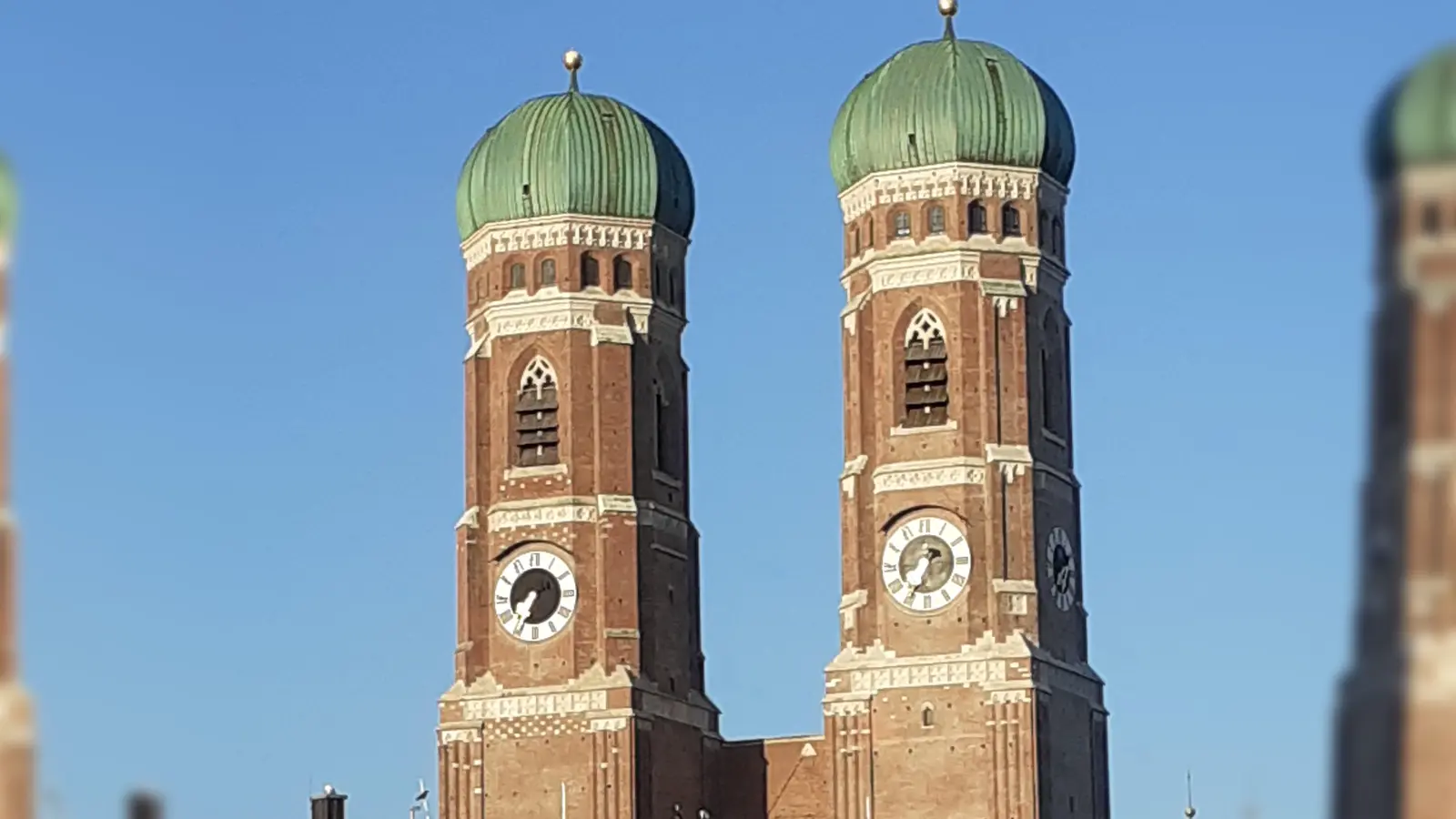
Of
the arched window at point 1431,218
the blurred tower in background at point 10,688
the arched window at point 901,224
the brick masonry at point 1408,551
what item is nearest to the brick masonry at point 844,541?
the arched window at point 901,224

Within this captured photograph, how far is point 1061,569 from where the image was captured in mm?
84938

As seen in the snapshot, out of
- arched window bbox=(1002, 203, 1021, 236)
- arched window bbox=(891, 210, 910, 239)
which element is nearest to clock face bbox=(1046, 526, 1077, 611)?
arched window bbox=(1002, 203, 1021, 236)

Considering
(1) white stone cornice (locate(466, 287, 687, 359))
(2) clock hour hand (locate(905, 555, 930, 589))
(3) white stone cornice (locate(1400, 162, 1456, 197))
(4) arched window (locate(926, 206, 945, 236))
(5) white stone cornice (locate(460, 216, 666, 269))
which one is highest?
(5) white stone cornice (locate(460, 216, 666, 269))

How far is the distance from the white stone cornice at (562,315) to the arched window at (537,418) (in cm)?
89

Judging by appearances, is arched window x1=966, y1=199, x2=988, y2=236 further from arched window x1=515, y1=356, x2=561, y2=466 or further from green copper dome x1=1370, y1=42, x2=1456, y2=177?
green copper dome x1=1370, y1=42, x2=1456, y2=177

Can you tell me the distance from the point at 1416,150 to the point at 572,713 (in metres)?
58.9

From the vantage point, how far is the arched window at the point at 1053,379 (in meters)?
85.2

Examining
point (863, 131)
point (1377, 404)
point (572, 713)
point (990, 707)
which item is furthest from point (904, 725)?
point (1377, 404)

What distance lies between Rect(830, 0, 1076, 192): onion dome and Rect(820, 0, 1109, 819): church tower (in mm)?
41

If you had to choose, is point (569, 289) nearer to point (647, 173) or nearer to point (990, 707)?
point (647, 173)

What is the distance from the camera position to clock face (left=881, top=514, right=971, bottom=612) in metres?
82.9

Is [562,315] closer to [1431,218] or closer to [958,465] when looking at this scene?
[958,465]

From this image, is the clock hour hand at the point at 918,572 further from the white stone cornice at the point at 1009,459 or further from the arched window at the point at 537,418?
the arched window at the point at 537,418

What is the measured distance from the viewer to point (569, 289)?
86438 millimetres
